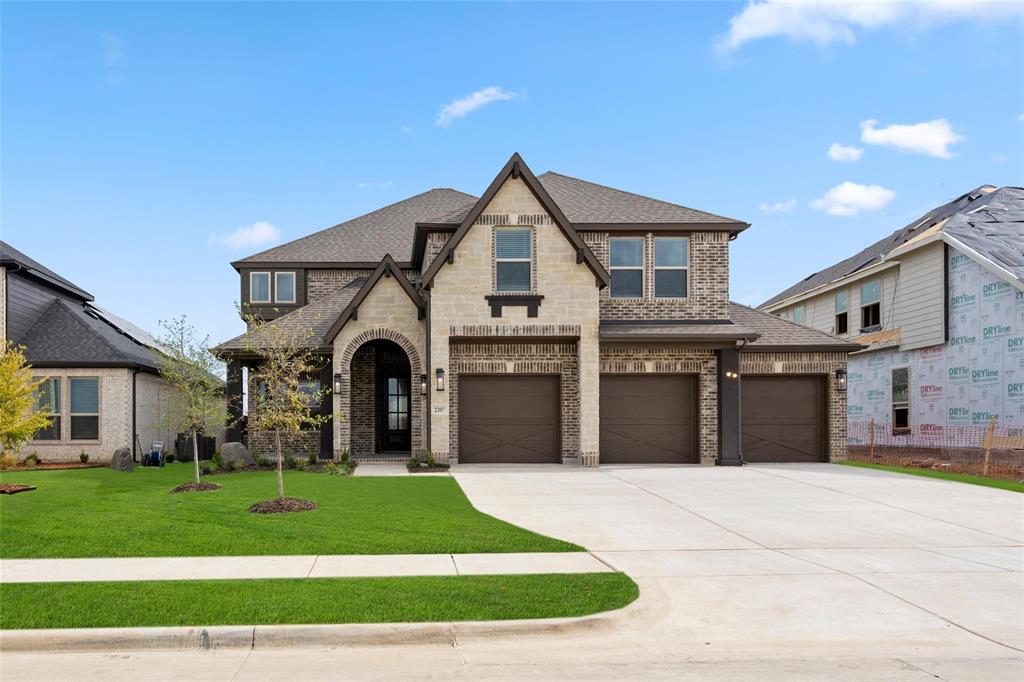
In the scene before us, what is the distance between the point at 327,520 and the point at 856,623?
7551 mm

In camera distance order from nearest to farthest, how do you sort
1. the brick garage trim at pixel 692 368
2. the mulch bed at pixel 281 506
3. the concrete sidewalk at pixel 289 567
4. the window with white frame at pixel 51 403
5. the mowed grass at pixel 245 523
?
1. the concrete sidewalk at pixel 289 567
2. the mowed grass at pixel 245 523
3. the mulch bed at pixel 281 506
4. the brick garage trim at pixel 692 368
5. the window with white frame at pixel 51 403

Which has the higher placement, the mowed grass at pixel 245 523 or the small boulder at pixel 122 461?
the mowed grass at pixel 245 523

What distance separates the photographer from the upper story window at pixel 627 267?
864 inches

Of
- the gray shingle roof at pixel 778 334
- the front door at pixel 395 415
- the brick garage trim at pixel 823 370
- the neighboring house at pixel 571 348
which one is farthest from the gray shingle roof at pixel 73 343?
the brick garage trim at pixel 823 370

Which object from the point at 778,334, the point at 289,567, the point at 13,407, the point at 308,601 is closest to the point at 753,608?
the point at 308,601

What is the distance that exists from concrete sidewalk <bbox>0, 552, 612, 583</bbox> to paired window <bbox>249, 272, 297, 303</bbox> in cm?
1887

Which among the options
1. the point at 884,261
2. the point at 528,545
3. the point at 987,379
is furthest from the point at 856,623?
the point at 884,261

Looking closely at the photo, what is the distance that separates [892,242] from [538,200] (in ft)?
60.3

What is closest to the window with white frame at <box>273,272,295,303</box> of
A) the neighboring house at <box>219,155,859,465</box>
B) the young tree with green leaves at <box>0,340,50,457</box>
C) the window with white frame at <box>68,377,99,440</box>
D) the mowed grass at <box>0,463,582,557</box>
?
the neighboring house at <box>219,155,859,465</box>

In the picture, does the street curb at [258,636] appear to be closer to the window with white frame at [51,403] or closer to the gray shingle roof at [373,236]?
the window with white frame at [51,403]

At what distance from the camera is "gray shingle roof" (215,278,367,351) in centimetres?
2228

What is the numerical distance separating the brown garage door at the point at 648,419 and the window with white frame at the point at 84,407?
15164mm

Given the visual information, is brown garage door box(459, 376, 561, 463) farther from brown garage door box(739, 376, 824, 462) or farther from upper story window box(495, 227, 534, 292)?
brown garage door box(739, 376, 824, 462)

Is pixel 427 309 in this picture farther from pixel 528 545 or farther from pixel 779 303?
pixel 779 303
